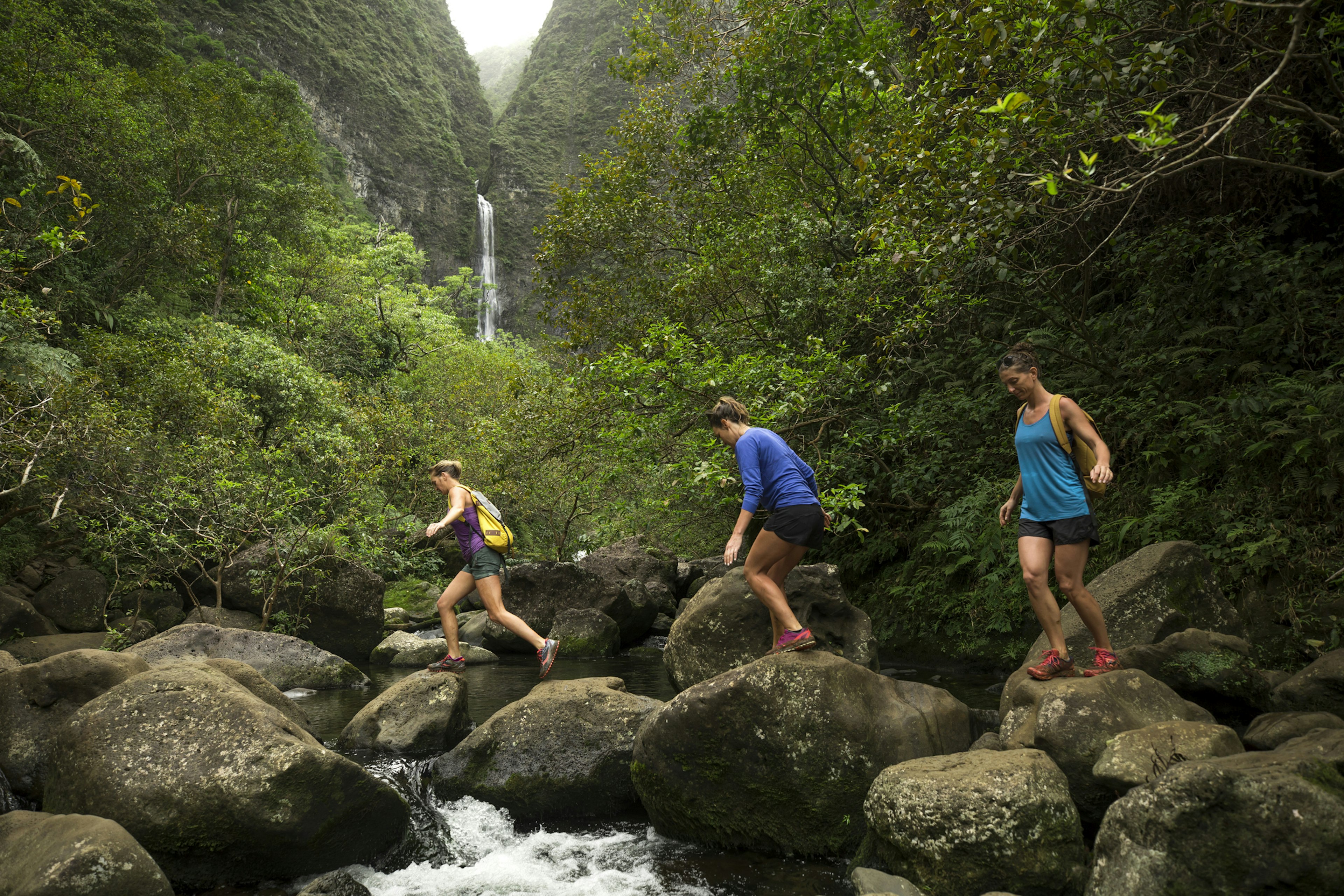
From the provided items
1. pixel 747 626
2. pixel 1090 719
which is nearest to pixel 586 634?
pixel 747 626

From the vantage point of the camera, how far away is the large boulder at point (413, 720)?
687 centimetres

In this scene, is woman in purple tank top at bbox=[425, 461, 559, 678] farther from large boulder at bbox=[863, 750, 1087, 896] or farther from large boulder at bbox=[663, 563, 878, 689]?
large boulder at bbox=[863, 750, 1087, 896]

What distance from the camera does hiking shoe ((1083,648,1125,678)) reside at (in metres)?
4.91

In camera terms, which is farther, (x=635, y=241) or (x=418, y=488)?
(x=418, y=488)

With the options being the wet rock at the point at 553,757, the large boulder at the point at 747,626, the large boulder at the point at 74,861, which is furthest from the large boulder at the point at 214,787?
the large boulder at the point at 747,626

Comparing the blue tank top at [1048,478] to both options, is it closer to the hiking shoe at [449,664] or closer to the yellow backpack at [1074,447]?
the yellow backpack at [1074,447]

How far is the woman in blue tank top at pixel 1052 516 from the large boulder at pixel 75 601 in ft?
46.7

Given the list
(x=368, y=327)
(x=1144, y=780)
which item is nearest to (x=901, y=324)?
(x=1144, y=780)

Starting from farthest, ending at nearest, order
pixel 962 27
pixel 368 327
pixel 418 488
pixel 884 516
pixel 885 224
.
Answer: pixel 368 327
pixel 418 488
pixel 884 516
pixel 885 224
pixel 962 27

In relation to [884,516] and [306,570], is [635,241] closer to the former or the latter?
[884,516]

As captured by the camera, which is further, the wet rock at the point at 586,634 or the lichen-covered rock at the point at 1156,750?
the wet rock at the point at 586,634

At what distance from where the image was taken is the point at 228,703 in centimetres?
509

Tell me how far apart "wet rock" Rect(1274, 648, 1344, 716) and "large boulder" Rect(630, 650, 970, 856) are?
2.00 m

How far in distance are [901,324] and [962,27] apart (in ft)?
10.5
